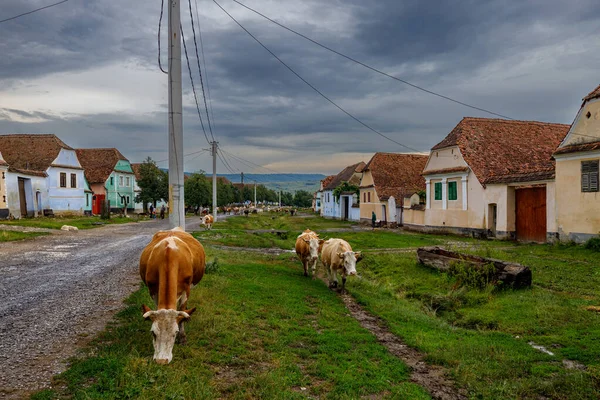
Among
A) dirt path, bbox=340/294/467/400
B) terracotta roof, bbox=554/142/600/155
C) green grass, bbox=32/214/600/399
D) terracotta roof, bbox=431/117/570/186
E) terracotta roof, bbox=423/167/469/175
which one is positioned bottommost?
dirt path, bbox=340/294/467/400

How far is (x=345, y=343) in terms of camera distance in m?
7.37

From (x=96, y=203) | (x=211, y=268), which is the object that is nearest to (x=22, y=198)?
(x=96, y=203)

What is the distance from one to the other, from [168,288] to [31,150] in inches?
1686

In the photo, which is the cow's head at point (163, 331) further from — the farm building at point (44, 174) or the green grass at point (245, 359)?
the farm building at point (44, 174)

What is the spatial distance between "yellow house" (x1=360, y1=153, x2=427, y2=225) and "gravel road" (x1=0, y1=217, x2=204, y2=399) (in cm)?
2598

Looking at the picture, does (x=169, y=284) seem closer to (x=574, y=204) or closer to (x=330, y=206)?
(x=574, y=204)

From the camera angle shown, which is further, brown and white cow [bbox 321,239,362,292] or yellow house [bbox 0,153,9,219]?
yellow house [bbox 0,153,9,219]

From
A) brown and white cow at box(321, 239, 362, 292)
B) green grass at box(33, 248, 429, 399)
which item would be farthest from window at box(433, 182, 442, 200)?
green grass at box(33, 248, 429, 399)

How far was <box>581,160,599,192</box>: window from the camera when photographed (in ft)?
63.4

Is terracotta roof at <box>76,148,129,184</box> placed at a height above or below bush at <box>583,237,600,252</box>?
above

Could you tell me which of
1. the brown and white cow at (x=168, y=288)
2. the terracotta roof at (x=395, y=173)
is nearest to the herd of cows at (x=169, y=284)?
the brown and white cow at (x=168, y=288)

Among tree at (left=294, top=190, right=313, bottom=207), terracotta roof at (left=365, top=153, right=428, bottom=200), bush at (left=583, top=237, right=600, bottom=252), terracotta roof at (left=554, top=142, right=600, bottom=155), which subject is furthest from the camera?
tree at (left=294, top=190, right=313, bottom=207)

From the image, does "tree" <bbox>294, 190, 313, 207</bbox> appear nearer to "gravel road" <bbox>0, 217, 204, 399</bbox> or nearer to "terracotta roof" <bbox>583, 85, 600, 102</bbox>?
"terracotta roof" <bbox>583, 85, 600, 102</bbox>

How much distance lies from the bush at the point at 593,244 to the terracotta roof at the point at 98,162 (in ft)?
163
